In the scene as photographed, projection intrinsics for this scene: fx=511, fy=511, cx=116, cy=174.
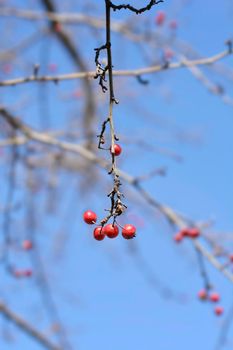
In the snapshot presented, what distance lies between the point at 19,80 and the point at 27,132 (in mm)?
787

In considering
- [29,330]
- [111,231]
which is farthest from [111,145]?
[29,330]

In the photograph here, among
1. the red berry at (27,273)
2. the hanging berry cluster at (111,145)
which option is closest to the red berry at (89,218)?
the hanging berry cluster at (111,145)

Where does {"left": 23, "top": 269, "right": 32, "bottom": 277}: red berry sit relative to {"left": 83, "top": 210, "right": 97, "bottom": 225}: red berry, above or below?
above

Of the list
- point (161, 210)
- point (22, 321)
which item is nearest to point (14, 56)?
point (22, 321)

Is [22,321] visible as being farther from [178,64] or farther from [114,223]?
[114,223]

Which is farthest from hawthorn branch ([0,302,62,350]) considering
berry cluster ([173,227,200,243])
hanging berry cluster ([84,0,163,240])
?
hanging berry cluster ([84,0,163,240])

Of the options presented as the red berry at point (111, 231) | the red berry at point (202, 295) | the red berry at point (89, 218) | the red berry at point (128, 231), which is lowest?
the red berry at point (111, 231)

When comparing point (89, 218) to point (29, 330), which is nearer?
point (89, 218)

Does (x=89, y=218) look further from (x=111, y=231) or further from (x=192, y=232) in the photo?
(x=192, y=232)

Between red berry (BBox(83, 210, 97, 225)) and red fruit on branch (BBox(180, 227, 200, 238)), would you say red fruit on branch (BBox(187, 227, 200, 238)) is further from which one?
red berry (BBox(83, 210, 97, 225))

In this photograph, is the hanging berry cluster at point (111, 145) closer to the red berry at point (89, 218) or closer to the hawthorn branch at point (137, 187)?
the red berry at point (89, 218)

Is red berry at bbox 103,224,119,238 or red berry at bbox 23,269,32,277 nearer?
red berry at bbox 103,224,119,238

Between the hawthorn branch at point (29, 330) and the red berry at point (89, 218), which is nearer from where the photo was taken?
the red berry at point (89, 218)

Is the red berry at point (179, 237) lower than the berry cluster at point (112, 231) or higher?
higher
